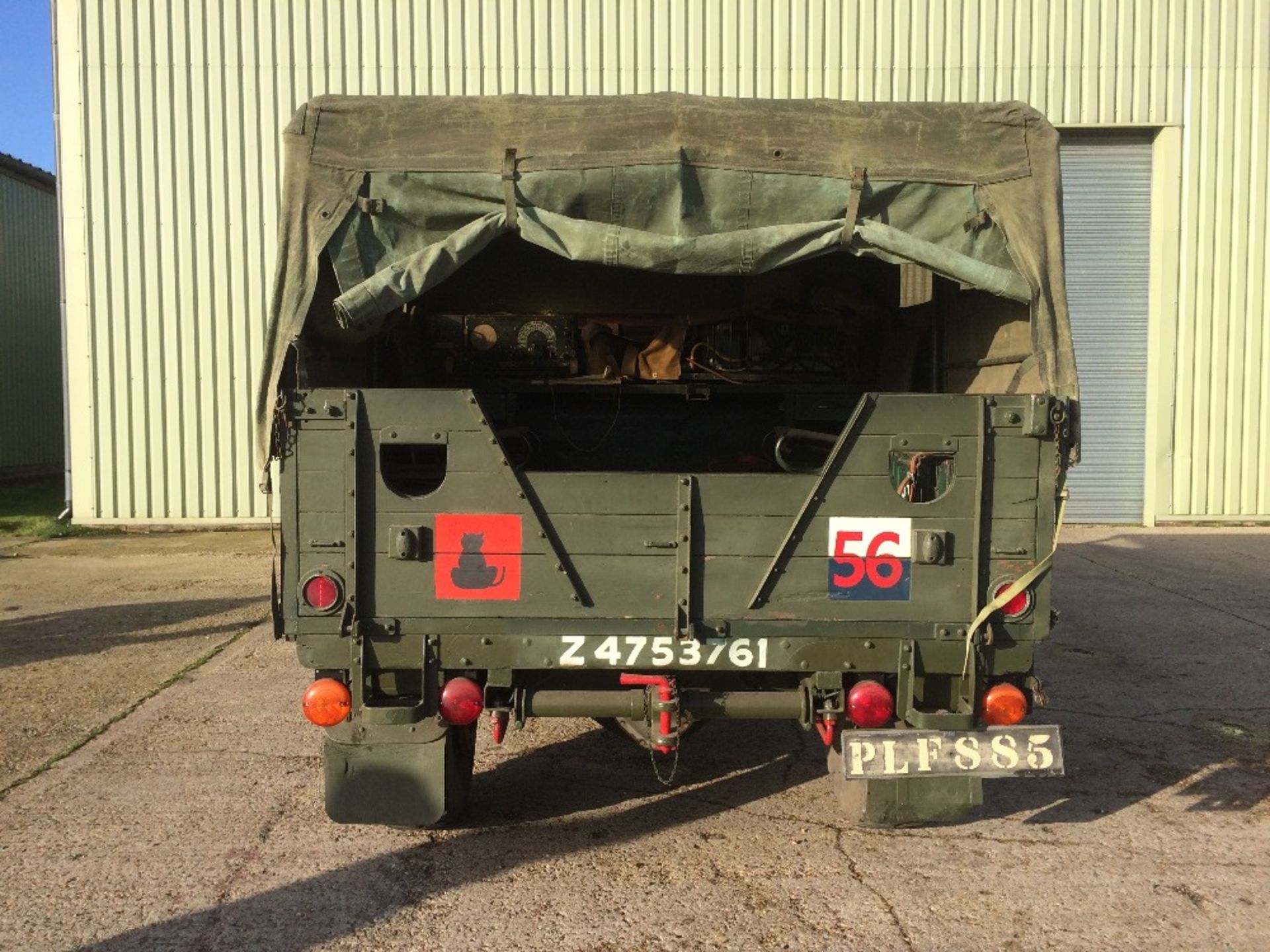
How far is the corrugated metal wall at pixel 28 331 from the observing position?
20.2 m

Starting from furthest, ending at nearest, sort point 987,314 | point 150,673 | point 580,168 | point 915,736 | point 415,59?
point 415,59 < point 150,673 < point 987,314 < point 580,168 < point 915,736

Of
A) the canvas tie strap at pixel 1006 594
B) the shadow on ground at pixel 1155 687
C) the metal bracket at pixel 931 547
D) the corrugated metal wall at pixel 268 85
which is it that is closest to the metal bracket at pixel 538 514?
the metal bracket at pixel 931 547

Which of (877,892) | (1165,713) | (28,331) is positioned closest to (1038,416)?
(877,892)

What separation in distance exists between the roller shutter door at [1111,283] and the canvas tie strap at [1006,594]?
394 inches

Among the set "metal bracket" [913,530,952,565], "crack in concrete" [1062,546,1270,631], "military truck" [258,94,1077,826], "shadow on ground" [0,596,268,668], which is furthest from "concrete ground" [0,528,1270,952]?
"crack in concrete" [1062,546,1270,631]

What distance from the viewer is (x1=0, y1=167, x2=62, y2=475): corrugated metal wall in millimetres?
20203

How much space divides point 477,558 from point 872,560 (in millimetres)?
1388

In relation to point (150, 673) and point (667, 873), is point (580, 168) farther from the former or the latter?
point (150, 673)

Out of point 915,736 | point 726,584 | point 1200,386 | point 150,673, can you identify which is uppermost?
point 1200,386

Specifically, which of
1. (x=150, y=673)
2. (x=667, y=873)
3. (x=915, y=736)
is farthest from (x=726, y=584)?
(x=150, y=673)

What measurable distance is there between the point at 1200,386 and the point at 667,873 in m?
11.7

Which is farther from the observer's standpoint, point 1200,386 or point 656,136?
point 1200,386

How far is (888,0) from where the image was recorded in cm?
1221

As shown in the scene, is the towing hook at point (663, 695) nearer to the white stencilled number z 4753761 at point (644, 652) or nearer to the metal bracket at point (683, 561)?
the white stencilled number z 4753761 at point (644, 652)
